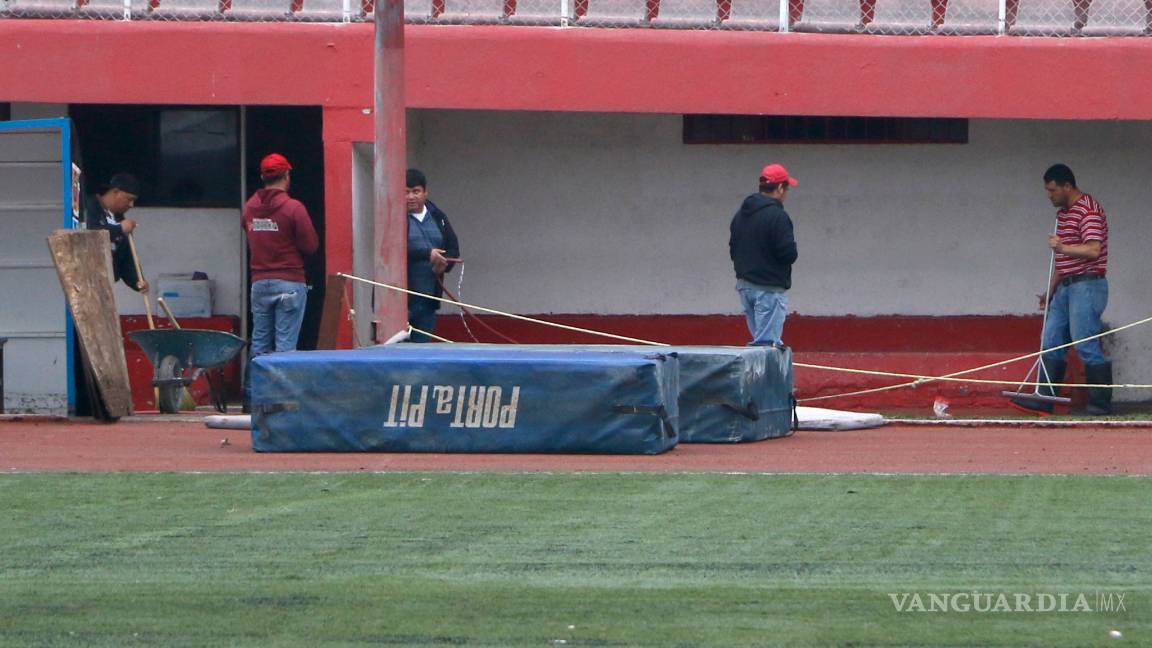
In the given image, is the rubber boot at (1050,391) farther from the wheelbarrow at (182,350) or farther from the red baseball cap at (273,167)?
the wheelbarrow at (182,350)

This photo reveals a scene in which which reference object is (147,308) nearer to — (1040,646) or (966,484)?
(966,484)

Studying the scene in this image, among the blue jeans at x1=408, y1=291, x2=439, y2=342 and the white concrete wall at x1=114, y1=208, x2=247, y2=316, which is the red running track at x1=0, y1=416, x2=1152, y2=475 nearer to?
the blue jeans at x1=408, y1=291, x2=439, y2=342

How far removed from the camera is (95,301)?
515 inches

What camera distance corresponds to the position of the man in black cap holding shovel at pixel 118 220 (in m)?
13.8

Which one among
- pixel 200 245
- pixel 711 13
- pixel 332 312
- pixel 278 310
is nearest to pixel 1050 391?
pixel 711 13

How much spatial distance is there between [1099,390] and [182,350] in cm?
725

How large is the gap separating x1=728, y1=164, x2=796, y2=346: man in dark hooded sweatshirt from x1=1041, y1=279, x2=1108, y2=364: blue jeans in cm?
266

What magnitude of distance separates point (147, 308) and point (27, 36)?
2.49 metres

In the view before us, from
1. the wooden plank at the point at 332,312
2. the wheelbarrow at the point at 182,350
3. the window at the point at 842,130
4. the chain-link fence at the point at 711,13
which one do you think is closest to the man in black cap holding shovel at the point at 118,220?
the wheelbarrow at the point at 182,350

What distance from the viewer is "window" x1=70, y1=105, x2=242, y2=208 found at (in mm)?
15859

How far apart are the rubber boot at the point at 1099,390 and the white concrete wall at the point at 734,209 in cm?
→ 187

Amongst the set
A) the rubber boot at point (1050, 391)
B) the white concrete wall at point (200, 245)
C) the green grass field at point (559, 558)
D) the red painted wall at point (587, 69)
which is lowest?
the rubber boot at point (1050, 391)

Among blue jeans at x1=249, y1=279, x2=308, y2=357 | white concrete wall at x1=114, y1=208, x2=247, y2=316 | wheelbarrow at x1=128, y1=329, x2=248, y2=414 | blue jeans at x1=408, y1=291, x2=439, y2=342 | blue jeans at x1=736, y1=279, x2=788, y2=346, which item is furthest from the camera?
white concrete wall at x1=114, y1=208, x2=247, y2=316

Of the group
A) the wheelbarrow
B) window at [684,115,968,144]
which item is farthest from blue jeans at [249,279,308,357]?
window at [684,115,968,144]
